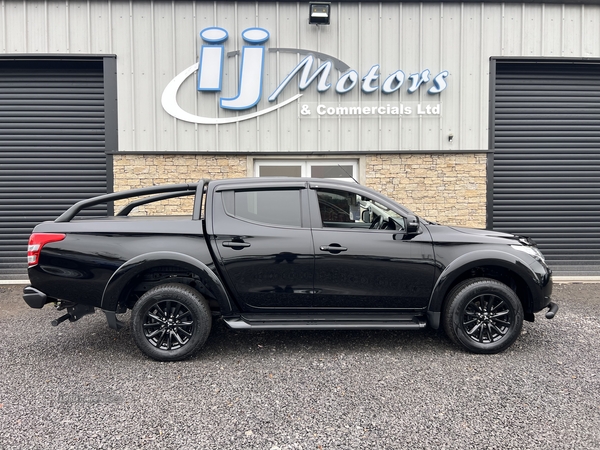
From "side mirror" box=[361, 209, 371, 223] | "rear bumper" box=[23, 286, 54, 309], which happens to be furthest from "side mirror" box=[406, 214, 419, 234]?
"rear bumper" box=[23, 286, 54, 309]

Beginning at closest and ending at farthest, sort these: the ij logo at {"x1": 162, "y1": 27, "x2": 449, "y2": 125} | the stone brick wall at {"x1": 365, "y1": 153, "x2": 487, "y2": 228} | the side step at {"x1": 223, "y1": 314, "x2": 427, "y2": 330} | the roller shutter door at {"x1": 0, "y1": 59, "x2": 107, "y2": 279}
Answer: the side step at {"x1": 223, "y1": 314, "x2": 427, "y2": 330}, the ij logo at {"x1": 162, "y1": 27, "x2": 449, "y2": 125}, the stone brick wall at {"x1": 365, "y1": 153, "x2": 487, "y2": 228}, the roller shutter door at {"x1": 0, "y1": 59, "x2": 107, "y2": 279}

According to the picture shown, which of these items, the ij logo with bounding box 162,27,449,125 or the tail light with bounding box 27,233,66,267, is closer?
the tail light with bounding box 27,233,66,267

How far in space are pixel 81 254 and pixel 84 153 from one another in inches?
192

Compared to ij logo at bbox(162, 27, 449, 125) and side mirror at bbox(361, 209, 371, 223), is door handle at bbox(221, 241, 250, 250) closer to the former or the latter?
side mirror at bbox(361, 209, 371, 223)

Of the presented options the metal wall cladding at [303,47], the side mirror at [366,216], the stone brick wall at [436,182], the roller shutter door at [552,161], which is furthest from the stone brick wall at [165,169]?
the roller shutter door at [552,161]

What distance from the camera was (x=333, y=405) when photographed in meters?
2.90

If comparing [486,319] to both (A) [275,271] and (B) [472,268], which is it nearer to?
(B) [472,268]

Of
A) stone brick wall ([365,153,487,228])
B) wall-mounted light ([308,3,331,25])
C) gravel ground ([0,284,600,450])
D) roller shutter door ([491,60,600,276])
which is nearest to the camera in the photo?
gravel ground ([0,284,600,450])

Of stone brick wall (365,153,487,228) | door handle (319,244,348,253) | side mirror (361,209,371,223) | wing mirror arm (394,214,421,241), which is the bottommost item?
door handle (319,244,348,253)

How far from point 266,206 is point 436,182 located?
4675 millimetres

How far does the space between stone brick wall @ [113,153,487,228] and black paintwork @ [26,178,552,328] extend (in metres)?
3.58

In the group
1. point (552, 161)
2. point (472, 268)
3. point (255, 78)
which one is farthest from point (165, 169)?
point (552, 161)

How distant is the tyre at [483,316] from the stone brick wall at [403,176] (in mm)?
3832

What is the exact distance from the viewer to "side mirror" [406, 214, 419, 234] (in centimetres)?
371
